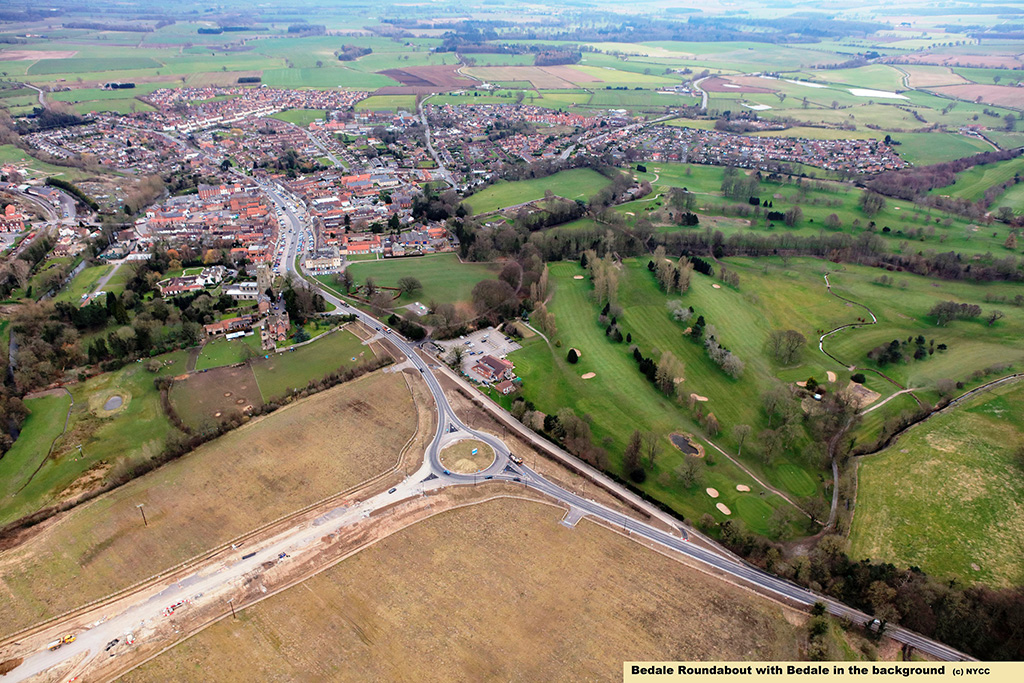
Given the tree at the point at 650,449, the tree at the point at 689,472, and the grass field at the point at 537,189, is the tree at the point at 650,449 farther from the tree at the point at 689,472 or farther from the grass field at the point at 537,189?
the grass field at the point at 537,189

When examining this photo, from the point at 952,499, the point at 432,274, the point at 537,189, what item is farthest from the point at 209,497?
the point at 537,189

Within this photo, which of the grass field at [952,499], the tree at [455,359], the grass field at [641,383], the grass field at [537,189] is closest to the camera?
the grass field at [952,499]

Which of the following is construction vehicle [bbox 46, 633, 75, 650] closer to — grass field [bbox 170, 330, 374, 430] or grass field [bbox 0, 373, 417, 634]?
grass field [bbox 0, 373, 417, 634]

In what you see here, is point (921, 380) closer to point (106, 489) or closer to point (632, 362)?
point (632, 362)

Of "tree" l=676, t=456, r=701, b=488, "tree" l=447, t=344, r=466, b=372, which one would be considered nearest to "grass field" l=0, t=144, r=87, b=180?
"tree" l=447, t=344, r=466, b=372

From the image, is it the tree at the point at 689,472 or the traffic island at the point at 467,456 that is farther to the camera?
the traffic island at the point at 467,456

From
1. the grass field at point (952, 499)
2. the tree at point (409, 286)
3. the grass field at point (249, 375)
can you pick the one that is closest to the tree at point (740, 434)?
the grass field at point (952, 499)

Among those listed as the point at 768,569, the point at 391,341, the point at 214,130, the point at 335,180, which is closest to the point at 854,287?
the point at 768,569
